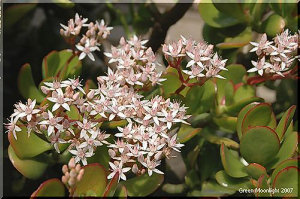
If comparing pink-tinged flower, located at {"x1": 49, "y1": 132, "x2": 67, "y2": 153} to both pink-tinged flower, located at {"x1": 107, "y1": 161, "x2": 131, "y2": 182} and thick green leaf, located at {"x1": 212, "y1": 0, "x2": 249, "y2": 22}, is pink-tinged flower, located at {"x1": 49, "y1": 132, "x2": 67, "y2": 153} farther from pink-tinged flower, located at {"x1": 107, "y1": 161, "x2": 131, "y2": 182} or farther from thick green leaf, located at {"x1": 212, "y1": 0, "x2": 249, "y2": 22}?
thick green leaf, located at {"x1": 212, "y1": 0, "x2": 249, "y2": 22}

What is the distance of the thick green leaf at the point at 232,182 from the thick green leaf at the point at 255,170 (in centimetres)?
5

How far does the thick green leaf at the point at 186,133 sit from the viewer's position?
3.29 feet

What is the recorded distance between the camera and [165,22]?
133 cm

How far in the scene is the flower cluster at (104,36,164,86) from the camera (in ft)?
3.27

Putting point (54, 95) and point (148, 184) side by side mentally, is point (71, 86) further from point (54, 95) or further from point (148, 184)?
point (148, 184)

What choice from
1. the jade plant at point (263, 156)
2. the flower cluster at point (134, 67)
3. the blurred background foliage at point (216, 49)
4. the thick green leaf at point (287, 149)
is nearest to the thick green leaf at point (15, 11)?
the blurred background foliage at point (216, 49)

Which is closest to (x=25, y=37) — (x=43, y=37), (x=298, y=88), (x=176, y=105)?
(x=43, y=37)

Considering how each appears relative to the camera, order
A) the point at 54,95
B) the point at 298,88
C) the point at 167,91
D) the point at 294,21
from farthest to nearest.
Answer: the point at 298,88
the point at 294,21
the point at 167,91
the point at 54,95

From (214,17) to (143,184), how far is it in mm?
513

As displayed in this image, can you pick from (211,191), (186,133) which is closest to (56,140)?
(186,133)

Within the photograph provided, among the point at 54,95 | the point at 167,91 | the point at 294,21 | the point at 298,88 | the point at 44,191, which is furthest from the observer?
the point at 298,88

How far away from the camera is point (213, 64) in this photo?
1.01m

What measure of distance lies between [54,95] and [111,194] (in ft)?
0.73

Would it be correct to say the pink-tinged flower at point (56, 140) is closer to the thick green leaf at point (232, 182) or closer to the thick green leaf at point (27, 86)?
the thick green leaf at point (27, 86)
